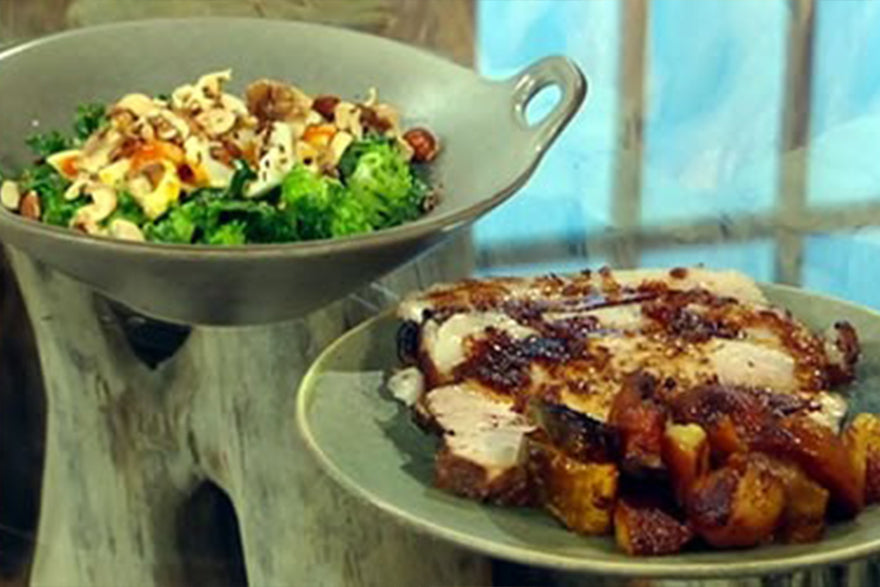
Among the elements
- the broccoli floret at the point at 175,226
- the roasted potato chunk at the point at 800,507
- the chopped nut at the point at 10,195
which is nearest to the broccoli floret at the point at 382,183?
the broccoli floret at the point at 175,226

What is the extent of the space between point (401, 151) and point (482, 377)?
0.23 meters

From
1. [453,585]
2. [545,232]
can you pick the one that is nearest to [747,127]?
[545,232]

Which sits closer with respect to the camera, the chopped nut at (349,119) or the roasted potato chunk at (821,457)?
the roasted potato chunk at (821,457)

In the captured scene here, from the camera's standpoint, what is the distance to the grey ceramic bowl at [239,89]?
3.30ft

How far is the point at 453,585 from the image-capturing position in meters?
1.15

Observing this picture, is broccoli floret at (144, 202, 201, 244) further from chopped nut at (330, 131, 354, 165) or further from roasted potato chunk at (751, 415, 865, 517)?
roasted potato chunk at (751, 415, 865, 517)

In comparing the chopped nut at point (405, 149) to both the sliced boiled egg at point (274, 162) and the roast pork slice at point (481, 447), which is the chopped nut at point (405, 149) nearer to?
the sliced boiled egg at point (274, 162)

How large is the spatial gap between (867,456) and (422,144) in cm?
39

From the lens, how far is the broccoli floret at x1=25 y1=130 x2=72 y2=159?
1.15m

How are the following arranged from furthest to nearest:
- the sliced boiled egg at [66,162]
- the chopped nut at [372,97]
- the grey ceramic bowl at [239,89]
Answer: the chopped nut at [372,97]
the sliced boiled egg at [66,162]
the grey ceramic bowl at [239,89]

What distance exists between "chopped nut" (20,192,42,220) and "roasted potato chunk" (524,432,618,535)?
361 millimetres

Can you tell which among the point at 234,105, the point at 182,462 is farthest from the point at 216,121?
the point at 182,462

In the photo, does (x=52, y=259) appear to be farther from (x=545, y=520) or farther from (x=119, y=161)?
(x=545, y=520)

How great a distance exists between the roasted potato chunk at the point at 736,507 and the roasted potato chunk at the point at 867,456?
0.05 metres
